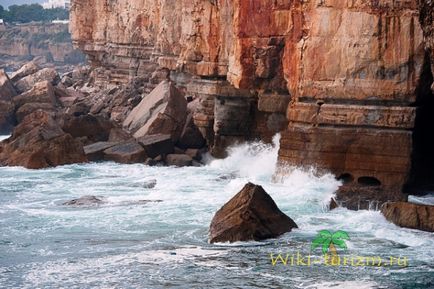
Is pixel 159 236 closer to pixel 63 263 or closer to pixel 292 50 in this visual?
pixel 63 263

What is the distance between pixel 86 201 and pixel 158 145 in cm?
722

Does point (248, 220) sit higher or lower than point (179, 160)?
higher

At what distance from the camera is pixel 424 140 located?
2081 cm

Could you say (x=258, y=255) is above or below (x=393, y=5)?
below

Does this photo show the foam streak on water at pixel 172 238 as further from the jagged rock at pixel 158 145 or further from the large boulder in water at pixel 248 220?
the jagged rock at pixel 158 145

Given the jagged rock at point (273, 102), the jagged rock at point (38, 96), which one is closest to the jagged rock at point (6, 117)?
the jagged rock at point (38, 96)

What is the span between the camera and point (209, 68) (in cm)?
2912

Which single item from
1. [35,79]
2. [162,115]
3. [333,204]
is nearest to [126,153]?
[162,115]

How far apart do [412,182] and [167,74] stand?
2197 cm

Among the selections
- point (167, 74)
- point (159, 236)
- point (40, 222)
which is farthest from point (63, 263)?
point (167, 74)

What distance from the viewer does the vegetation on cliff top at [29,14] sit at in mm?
119812

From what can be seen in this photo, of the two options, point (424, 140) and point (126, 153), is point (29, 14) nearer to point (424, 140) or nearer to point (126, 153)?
point (126, 153)

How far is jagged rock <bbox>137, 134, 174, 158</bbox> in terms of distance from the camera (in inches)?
1121

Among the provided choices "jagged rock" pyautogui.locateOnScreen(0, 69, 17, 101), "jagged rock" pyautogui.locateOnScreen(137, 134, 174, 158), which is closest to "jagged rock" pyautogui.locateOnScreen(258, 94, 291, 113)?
"jagged rock" pyautogui.locateOnScreen(137, 134, 174, 158)
